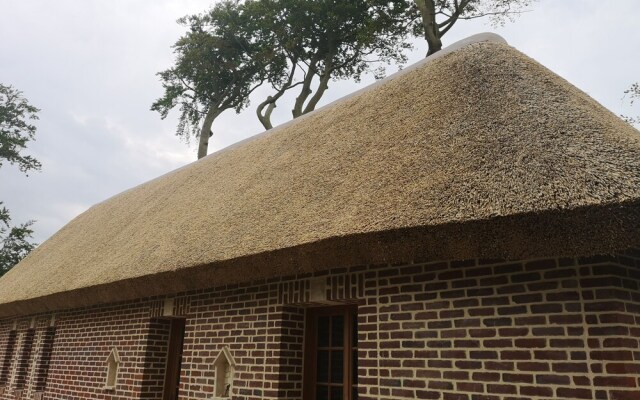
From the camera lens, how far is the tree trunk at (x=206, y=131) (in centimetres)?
1820

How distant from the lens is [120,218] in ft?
30.6

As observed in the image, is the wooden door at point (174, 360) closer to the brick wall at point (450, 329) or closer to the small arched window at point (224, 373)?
the brick wall at point (450, 329)

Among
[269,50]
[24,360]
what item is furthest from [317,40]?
[24,360]

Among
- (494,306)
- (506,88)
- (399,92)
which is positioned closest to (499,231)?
(494,306)

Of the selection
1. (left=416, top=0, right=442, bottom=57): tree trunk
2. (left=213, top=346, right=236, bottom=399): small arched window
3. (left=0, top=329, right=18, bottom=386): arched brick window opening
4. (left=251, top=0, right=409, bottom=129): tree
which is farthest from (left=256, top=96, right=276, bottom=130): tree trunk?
(left=213, top=346, right=236, bottom=399): small arched window

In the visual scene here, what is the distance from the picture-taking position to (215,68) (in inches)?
738

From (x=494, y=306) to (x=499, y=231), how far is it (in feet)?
2.07

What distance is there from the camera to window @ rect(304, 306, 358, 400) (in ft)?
14.8

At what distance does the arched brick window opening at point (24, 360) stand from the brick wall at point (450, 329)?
5.54 metres

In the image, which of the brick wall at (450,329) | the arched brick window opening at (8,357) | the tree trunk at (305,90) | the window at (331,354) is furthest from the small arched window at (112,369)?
the tree trunk at (305,90)

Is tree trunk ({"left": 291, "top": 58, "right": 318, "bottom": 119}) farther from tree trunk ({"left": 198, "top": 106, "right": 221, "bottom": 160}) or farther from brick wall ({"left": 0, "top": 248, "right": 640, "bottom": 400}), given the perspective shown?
brick wall ({"left": 0, "top": 248, "right": 640, "bottom": 400})

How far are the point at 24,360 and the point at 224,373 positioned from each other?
260 inches

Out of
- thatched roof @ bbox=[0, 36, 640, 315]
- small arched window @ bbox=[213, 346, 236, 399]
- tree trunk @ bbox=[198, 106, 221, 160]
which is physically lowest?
small arched window @ bbox=[213, 346, 236, 399]

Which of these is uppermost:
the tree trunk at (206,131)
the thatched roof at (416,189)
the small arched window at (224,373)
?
the tree trunk at (206,131)
